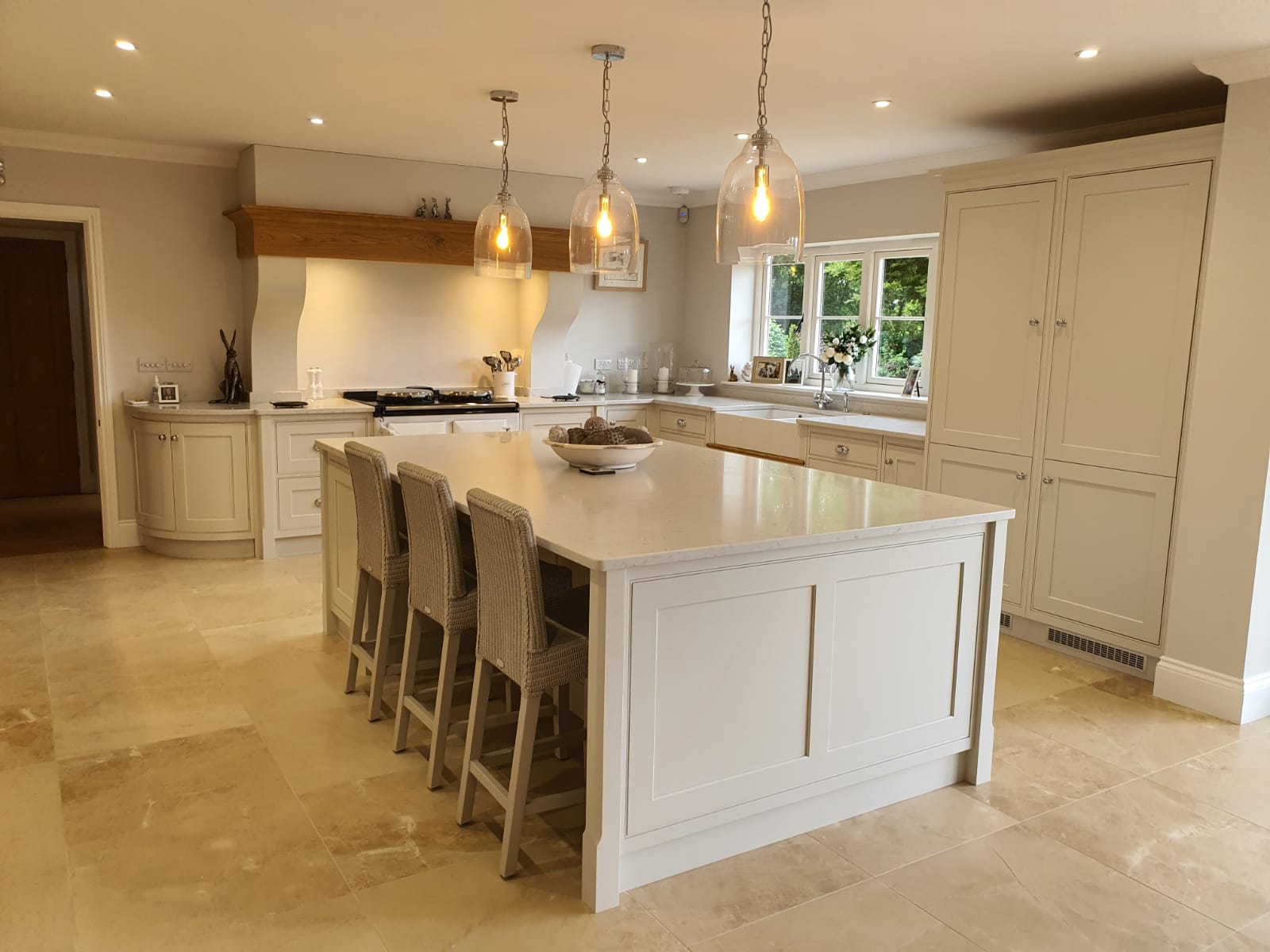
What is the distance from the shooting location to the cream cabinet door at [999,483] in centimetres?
437

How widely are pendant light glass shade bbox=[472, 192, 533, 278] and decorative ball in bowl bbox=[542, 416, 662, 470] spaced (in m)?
0.80

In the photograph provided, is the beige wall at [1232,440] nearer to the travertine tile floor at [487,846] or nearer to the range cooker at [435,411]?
the travertine tile floor at [487,846]

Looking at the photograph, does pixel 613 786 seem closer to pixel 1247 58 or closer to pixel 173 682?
pixel 173 682

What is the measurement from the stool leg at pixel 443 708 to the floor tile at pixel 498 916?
450mm

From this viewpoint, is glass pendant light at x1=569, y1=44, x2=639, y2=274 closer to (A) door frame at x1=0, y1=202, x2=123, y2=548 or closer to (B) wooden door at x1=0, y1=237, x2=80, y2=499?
(A) door frame at x1=0, y1=202, x2=123, y2=548

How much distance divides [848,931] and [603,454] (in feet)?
5.73

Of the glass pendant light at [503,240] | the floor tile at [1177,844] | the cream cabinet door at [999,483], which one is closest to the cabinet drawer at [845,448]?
the cream cabinet door at [999,483]

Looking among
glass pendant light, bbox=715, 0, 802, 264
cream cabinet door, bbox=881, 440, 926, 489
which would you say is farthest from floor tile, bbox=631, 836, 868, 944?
cream cabinet door, bbox=881, 440, 926, 489

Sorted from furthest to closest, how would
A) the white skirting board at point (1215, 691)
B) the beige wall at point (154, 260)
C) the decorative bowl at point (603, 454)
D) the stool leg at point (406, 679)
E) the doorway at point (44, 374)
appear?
the doorway at point (44, 374), the beige wall at point (154, 260), the white skirting board at point (1215, 691), the decorative bowl at point (603, 454), the stool leg at point (406, 679)

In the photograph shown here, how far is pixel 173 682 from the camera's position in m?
3.76

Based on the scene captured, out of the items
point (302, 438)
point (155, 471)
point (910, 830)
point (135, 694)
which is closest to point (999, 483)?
point (910, 830)

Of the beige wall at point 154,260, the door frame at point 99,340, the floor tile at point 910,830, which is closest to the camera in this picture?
the floor tile at point 910,830

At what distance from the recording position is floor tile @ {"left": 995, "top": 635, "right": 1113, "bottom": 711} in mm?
3826

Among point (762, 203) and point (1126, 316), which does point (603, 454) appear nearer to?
point (762, 203)
